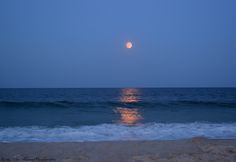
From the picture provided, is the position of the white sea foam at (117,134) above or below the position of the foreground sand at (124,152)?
below

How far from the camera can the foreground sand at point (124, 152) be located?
6191 mm

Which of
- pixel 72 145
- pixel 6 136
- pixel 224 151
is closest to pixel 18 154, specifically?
pixel 72 145

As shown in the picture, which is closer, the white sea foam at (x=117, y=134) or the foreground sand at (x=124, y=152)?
Result: the foreground sand at (x=124, y=152)

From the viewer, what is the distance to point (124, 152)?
7.11m

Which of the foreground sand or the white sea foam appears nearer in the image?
the foreground sand

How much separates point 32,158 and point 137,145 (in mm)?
3279

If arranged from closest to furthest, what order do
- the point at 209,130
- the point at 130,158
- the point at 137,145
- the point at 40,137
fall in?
1. the point at 130,158
2. the point at 137,145
3. the point at 40,137
4. the point at 209,130

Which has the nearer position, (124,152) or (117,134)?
(124,152)

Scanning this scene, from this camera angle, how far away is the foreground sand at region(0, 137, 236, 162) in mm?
6191

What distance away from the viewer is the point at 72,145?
26.3 ft

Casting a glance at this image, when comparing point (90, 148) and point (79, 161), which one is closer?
point (79, 161)

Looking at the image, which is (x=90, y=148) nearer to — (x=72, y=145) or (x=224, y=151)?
(x=72, y=145)

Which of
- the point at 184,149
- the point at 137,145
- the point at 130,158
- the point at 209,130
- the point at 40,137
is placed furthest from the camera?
the point at 209,130

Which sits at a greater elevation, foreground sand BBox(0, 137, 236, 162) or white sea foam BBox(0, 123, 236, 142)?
foreground sand BBox(0, 137, 236, 162)
